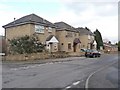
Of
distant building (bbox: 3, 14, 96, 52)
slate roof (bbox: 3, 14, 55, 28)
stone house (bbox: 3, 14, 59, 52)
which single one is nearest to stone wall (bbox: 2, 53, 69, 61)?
distant building (bbox: 3, 14, 96, 52)

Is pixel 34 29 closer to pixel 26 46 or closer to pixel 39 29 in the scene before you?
pixel 39 29

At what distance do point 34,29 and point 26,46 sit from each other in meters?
8.44

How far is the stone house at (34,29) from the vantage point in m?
49.2

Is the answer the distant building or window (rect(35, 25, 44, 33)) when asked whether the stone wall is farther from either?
window (rect(35, 25, 44, 33))

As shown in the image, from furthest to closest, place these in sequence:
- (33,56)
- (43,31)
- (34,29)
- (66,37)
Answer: (66,37), (43,31), (34,29), (33,56)

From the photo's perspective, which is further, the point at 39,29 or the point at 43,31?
the point at 43,31

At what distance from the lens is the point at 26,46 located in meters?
41.6

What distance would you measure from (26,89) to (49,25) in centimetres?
4255

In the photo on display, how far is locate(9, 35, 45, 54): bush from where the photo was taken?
41.2 m

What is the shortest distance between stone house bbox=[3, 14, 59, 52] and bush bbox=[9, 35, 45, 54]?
4661mm

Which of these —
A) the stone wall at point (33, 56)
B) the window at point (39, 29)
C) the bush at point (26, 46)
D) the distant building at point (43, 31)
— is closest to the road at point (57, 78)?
the stone wall at point (33, 56)

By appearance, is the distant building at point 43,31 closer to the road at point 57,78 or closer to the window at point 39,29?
the window at point 39,29

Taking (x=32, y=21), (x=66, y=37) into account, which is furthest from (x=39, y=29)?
(x=66, y=37)

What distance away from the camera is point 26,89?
442 inches
